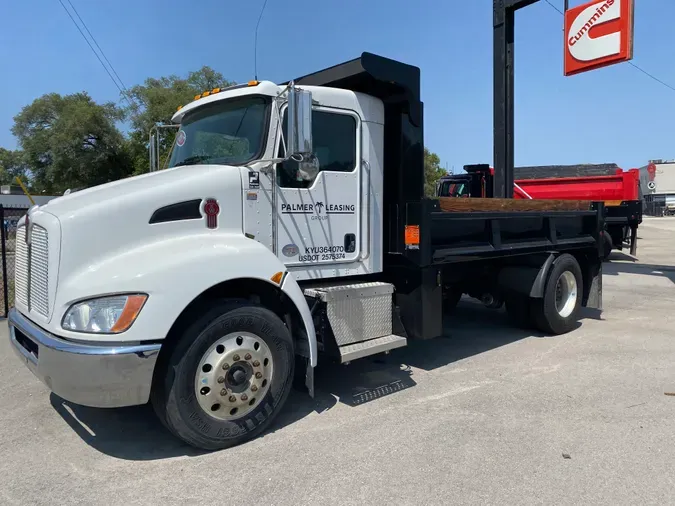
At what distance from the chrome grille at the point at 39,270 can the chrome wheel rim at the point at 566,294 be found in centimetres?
603

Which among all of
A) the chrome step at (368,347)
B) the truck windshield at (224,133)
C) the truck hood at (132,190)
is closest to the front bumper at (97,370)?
the truck hood at (132,190)

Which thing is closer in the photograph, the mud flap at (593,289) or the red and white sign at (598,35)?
the mud flap at (593,289)

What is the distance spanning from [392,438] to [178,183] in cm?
243

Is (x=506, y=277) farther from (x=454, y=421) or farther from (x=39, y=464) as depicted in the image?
(x=39, y=464)

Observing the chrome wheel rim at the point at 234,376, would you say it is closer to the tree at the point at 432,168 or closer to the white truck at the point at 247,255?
the white truck at the point at 247,255

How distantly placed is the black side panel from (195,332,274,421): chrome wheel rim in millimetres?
899

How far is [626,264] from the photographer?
1559cm

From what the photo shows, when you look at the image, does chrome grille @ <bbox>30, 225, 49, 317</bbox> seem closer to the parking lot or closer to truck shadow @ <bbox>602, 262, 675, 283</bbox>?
the parking lot

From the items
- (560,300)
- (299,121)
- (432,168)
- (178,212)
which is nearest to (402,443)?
(178,212)

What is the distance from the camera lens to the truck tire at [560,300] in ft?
22.1

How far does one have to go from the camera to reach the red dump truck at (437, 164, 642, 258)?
47.8 ft

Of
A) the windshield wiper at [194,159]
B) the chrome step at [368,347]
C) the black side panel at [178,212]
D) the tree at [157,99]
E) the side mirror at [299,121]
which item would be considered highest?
the tree at [157,99]

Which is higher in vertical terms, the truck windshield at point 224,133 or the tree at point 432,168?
the tree at point 432,168

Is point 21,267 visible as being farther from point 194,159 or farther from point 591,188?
point 591,188
